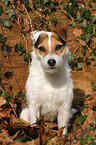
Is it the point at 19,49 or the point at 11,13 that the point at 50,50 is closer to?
the point at 19,49

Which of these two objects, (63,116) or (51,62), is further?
(63,116)

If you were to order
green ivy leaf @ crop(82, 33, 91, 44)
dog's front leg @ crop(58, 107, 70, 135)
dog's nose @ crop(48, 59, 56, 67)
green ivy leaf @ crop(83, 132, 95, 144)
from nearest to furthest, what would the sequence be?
1. green ivy leaf @ crop(83, 132, 95, 144)
2. dog's nose @ crop(48, 59, 56, 67)
3. dog's front leg @ crop(58, 107, 70, 135)
4. green ivy leaf @ crop(82, 33, 91, 44)

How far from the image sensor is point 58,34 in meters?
3.22

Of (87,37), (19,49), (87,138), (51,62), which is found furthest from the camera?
(87,37)

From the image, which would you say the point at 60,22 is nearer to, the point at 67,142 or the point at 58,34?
the point at 58,34

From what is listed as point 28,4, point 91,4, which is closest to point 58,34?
point 28,4

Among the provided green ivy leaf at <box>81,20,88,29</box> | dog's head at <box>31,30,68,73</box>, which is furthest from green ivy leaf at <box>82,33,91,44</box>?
dog's head at <box>31,30,68,73</box>

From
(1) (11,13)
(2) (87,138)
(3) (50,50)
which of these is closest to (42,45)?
(3) (50,50)

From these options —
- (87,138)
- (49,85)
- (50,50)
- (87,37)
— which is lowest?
(87,138)

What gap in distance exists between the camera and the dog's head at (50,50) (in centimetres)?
292

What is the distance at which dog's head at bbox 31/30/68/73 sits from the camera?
2.92m

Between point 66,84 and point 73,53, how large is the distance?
1962 millimetres

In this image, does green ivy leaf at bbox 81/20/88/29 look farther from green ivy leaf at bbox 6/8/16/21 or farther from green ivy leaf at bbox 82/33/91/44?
green ivy leaf at bbox 6/8/16/21

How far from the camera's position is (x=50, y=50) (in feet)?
10.1
